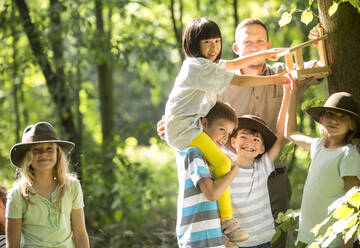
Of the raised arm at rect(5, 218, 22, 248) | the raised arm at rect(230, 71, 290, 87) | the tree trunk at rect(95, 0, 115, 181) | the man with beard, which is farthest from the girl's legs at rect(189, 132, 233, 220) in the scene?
the tree trunk at rect(95, 0, 115, 181)

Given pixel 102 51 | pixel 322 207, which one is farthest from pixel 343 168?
pixel 102 51

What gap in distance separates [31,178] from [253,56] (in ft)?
5.05


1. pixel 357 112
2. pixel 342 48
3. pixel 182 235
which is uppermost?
pixel 342 48

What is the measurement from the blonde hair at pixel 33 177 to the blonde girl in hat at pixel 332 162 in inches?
55.9

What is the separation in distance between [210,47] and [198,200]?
857mm

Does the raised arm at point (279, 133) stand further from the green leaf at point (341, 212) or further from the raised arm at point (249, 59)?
the green leaf at point (341, 212)

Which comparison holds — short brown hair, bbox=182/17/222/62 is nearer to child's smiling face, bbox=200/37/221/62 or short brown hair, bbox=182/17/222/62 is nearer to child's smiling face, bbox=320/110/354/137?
child's smiling face, bbox=200/37/221/62

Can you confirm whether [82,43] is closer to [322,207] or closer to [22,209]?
[22,209]

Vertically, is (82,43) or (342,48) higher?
(82,43)

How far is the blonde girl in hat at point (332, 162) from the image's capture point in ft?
9.30

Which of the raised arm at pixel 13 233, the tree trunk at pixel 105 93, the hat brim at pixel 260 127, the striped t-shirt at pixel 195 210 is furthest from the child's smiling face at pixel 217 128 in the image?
the tree trunk at pixel 105 93

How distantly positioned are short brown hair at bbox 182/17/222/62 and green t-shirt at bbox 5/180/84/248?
46.6 inches

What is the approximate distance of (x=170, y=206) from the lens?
10.5 meters

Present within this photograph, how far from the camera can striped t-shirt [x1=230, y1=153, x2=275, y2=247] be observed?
3438 millimetres
